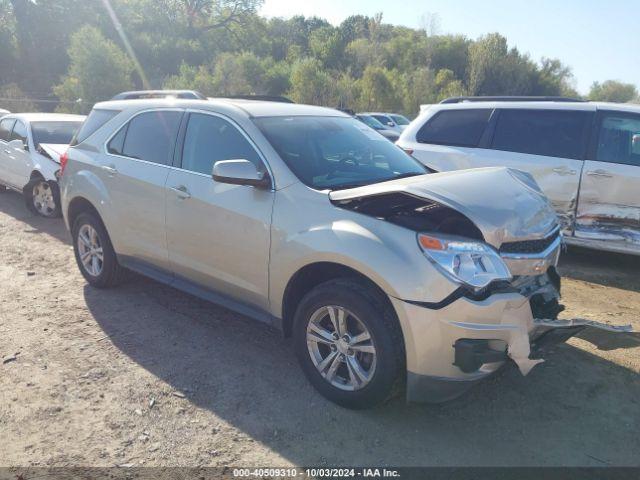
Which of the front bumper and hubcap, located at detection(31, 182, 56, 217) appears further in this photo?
hubcap, located at detection(31, 182, 56, 217)

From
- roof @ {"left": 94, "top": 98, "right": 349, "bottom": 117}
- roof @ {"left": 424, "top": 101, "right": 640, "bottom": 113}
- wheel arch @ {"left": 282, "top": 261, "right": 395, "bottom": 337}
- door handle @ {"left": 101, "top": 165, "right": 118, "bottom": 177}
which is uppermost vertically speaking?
roof @ {"left": 424, "top": 101, "right": 640, "bottom": 113}

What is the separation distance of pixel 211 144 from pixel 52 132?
614 cm

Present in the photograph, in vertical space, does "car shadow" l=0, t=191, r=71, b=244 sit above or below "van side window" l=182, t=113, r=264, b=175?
below

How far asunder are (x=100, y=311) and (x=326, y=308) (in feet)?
8.30

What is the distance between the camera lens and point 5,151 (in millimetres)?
9344

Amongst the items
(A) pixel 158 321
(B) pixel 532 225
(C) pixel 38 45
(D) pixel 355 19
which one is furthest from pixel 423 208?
(D) pixel 355 19

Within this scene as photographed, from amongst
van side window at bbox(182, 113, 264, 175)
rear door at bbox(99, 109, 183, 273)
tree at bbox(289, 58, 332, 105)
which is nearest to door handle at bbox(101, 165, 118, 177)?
rear door at bbox(99, 109, 183, 273)

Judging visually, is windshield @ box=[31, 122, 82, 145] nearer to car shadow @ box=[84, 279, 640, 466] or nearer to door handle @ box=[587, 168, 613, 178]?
car shadow @ box=[84, 279, 640, 466]

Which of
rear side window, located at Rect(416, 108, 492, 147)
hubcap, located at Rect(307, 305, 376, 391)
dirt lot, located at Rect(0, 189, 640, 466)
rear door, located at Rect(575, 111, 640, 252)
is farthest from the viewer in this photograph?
rear side window, located at Rect(416, 108, 492, 147)

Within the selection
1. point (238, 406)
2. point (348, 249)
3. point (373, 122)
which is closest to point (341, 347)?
point (348, 249)

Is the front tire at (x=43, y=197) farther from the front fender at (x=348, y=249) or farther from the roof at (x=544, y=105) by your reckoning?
the front fender at (x=348, y=249)

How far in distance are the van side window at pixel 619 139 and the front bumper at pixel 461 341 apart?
12.6 ft

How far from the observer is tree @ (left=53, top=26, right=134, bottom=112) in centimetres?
2559

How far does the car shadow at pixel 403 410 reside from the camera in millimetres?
2936
